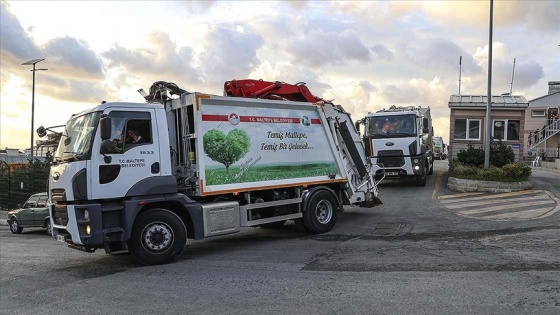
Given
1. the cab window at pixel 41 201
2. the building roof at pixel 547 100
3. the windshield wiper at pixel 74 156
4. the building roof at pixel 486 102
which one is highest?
the building roof at pixel 547 100

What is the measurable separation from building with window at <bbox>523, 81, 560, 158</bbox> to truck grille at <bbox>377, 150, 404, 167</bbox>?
19548mm

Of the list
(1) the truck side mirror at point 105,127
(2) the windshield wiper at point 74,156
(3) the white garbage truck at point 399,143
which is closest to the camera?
(1) the truck side mirror at point 105,127

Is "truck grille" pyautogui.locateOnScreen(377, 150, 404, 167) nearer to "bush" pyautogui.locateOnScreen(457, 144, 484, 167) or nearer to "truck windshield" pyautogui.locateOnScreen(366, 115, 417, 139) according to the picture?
"truck windshield" pyautogui.locateOnScreen(366, 115, 417, 139)

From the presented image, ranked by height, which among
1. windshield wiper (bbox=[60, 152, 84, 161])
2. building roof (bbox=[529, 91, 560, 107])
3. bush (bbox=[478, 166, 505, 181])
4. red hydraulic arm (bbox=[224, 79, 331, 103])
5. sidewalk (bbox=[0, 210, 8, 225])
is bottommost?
sidewalk (bbox=[0, 210, 8, 225])

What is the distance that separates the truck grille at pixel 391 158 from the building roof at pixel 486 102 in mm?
7717

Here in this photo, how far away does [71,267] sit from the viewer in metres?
8.61

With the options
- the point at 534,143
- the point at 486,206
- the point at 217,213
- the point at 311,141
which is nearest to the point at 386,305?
the point at 217,213

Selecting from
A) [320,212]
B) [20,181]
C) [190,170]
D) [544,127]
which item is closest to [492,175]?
[320,212]

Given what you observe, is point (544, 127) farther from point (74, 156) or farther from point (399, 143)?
point (74, 156)

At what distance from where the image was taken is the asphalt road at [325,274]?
5.65 m

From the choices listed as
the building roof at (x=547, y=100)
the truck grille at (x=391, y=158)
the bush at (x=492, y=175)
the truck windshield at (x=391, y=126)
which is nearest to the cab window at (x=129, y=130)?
the truck windshield at (x=391, y=126)

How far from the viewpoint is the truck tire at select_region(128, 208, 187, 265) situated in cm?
807

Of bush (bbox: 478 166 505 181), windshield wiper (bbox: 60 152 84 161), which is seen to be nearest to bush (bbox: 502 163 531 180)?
bush (bbox: 478 166 505 181)

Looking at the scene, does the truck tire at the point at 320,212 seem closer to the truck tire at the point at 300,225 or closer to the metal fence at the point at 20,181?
the truck tire at the point at 300,225
